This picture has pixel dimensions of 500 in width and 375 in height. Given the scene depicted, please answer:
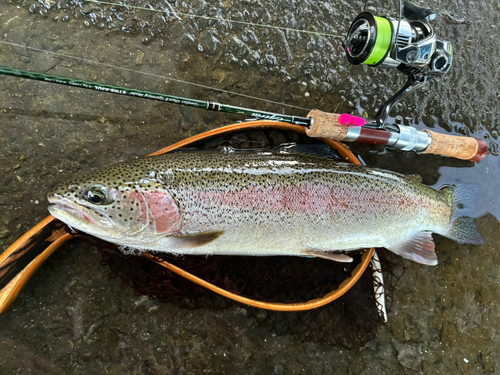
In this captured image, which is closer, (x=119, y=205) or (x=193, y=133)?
(x=119, y=205)

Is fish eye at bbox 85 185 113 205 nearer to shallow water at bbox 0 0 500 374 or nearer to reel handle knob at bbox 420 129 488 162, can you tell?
shallow water at bbox 0 0 500 374

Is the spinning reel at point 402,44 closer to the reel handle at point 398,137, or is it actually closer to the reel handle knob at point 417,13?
the reel handle knob at point 417,13

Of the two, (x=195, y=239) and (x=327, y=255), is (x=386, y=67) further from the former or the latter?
(x=195, y=239)

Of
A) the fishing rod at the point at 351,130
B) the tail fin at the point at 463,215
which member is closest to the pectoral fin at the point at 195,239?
the fishing rod at the point at 351,130

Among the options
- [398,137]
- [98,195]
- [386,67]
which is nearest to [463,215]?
[398,137]

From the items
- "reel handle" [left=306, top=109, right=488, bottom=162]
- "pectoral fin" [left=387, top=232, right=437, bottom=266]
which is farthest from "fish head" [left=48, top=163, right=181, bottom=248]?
"pectoral fin" [left=387, top=232, right=437, bottom=266]

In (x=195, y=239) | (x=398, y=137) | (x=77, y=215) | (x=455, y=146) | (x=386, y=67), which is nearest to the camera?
(x=77, y=215)

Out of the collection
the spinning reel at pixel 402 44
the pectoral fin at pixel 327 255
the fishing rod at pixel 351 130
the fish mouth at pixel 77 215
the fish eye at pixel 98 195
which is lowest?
the pectoral fin at pixel 327 255
